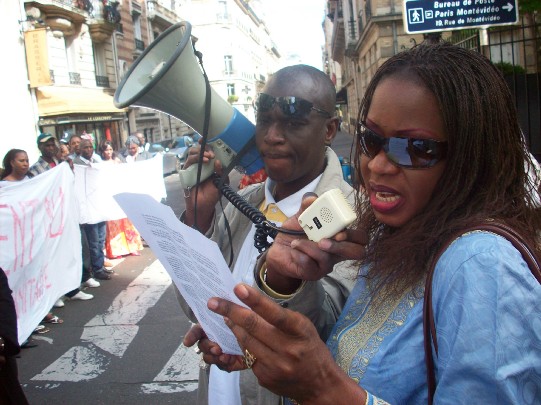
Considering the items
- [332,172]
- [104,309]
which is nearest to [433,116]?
[332,172]

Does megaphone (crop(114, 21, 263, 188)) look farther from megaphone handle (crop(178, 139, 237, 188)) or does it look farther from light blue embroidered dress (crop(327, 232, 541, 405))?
light blue embroidered dress (crop(327, 232, 541, 405))

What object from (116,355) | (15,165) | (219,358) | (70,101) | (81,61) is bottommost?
(116,355)

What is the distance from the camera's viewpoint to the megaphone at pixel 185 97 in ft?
6.37

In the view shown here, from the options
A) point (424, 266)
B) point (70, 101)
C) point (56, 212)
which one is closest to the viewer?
point (424, 266)

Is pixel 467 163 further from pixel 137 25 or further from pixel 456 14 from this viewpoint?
pixel 137 25

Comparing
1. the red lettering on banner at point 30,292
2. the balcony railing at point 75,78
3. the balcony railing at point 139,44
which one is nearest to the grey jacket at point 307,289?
the red lettering on banner at point 30,292

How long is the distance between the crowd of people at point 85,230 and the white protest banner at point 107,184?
151 millimetres

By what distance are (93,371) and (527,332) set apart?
4088 millimetres

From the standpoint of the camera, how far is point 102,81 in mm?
24234

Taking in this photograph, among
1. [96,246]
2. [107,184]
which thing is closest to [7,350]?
[96,246]

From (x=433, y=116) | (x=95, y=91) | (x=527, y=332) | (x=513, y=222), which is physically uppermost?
(x=95, y=91)

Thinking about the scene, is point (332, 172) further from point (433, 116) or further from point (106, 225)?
point (106, 225)

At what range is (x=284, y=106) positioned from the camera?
82.0 inches

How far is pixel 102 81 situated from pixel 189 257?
25.0m
